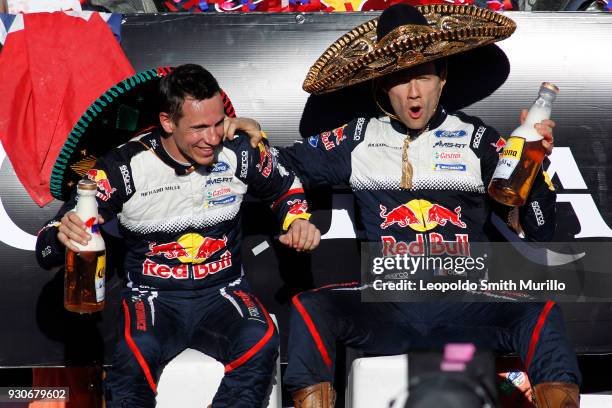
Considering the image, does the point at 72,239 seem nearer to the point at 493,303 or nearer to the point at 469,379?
the point at 493,303

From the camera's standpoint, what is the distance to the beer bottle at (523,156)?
10.9 ft

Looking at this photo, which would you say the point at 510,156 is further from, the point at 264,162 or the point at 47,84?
the point at 47,84

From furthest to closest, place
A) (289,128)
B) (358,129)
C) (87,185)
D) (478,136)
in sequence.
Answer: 1. (289,128)
2. (358,129)
3. (478,136)
4. (87,185)

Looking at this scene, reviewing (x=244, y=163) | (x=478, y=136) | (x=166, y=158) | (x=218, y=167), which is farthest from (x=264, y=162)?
(x=478, y=136)

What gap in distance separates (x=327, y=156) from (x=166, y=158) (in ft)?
2.30

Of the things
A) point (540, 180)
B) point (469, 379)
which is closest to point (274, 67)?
point (540, 180)

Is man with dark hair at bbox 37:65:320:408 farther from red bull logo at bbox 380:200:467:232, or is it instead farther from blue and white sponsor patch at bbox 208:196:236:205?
red bull logo at bbox 380:200:467:232

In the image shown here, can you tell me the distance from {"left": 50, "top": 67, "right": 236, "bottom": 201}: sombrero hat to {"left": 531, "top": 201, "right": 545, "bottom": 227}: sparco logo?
1339mm

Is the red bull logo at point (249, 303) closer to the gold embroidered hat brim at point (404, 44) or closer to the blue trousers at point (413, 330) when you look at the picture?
the blue trousers at point (413, 330)

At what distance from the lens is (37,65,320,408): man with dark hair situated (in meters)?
3.33

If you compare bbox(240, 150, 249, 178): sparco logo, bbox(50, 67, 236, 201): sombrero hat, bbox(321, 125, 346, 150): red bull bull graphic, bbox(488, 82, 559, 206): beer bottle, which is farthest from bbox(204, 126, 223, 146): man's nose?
bbox(488, 82, 559, 206): beer bottle

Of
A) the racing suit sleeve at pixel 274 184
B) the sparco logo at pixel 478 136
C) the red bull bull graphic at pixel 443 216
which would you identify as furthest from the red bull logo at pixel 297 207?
the sparco logo at pixel 478 136

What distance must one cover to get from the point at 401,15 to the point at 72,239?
5.22 feet

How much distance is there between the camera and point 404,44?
3.57 metres
